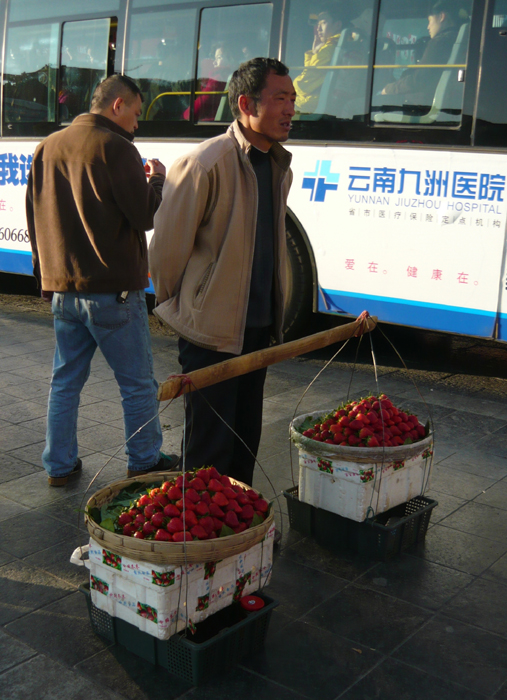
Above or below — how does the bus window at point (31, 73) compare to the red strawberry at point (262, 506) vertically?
above

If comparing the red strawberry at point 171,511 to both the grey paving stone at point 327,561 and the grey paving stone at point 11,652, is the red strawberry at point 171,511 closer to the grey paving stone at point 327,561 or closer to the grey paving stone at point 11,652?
the grey paving stone at point 11,652

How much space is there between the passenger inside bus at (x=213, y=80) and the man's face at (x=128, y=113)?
353 cm

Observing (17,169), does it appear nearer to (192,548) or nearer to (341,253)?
(341,253)

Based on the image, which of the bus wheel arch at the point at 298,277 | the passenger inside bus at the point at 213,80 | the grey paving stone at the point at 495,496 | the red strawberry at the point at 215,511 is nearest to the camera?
the red strawberry at the point at 215,511

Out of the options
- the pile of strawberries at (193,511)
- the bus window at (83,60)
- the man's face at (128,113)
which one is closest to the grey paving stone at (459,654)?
the pile of strawberries at (193,511)

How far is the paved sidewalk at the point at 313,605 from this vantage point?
8.82ft

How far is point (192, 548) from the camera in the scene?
8.59 feet

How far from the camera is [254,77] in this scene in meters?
3.32

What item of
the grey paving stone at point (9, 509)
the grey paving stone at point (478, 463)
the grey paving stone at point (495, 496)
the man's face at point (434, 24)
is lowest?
the grey paving stone at point (9, 509)

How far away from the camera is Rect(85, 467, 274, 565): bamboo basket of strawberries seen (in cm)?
263

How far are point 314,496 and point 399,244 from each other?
138 inches

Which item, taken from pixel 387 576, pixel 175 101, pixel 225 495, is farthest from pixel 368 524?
pixel 175 101

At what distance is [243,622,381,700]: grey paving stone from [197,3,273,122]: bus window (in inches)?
218

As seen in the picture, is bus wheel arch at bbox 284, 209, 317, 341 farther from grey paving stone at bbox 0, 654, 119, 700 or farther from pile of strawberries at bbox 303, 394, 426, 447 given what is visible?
grey paving stone at bbox 0, 654, 119, 700
